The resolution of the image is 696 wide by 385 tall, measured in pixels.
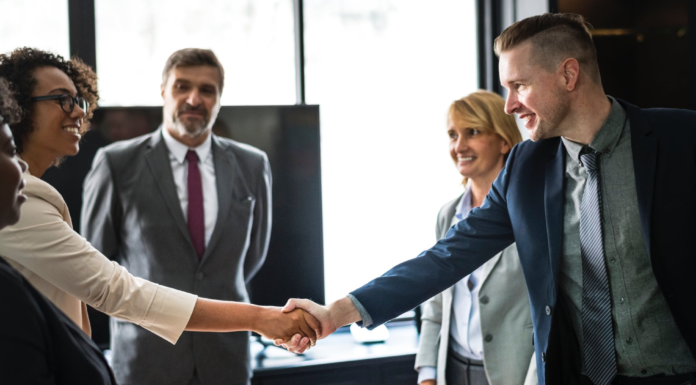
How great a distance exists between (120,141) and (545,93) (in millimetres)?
2044

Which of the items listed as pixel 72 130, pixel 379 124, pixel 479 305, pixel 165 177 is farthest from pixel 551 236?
pixel 379 124

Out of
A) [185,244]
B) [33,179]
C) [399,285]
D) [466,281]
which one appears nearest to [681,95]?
[466,281]

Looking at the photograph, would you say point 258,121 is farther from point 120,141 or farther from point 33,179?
point 33,179

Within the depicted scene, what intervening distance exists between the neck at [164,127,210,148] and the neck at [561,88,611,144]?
65.7 inches

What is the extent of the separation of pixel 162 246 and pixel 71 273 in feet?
3.08

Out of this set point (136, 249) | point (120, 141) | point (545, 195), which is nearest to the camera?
point (545, 195)

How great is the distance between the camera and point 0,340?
1.00 m

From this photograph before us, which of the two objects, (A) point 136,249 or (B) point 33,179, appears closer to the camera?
(B) point 33,179

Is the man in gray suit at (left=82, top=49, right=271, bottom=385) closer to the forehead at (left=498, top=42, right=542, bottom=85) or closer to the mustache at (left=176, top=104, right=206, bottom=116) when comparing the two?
the mustache at (left=176, top=104, right=206, bottom=116)

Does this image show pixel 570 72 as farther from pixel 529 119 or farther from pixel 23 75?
pixel 23 75

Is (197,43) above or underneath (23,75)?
above

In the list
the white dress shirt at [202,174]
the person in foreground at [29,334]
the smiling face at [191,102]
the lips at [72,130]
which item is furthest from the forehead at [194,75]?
the person in foreground at [29,334]

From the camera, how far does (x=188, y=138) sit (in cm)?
280

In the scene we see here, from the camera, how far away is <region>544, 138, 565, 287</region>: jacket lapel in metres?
1.73
